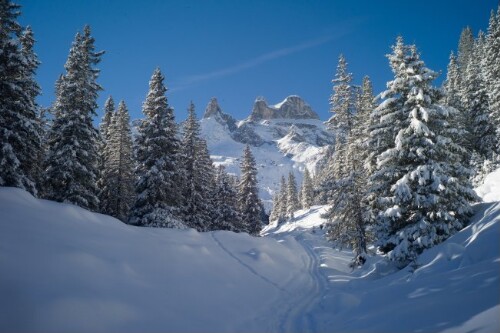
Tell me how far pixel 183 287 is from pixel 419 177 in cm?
1132

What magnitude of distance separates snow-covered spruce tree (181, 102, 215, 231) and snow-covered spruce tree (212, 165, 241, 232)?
149 centimetres

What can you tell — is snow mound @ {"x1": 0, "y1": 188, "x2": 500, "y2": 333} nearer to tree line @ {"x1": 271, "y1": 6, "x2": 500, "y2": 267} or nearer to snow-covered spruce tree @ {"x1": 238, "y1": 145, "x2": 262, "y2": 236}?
tree line @ {"x1": 271, "y1": 6, "x2": 500, "y2": 267}

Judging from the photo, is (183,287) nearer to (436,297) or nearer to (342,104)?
(436,297)

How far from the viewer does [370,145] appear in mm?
19891

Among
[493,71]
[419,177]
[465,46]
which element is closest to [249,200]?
[419,177]

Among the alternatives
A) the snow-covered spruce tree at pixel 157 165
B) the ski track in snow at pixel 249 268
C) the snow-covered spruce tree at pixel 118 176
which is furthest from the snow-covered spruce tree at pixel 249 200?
the ski track in snow at pixel 249 268

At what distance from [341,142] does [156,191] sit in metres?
15.2

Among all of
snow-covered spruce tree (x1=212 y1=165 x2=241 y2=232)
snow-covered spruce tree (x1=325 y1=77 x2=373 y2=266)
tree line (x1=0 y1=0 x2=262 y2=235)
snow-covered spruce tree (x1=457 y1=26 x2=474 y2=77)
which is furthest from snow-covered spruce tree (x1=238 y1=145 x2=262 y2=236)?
snow-covered spruce tree (x1=457 y1=26 x2=474 y2=77)

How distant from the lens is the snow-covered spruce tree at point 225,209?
123 ft

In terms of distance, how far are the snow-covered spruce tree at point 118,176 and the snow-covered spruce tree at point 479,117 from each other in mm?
37857

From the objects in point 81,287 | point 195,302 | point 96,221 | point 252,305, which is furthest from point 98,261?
point 252,305

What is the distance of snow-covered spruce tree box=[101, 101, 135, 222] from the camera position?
106 feet

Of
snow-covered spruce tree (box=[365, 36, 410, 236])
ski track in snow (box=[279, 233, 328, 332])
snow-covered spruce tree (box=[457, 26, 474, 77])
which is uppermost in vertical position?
snow-covered spruce tree (box=[457, 26, 474, 77])

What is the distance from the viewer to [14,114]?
707 inches
